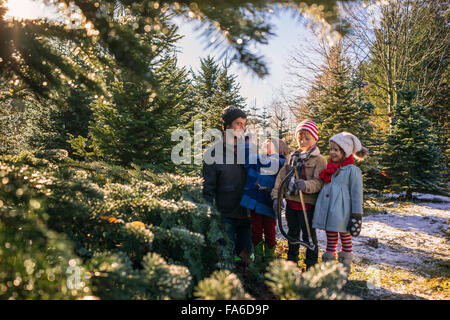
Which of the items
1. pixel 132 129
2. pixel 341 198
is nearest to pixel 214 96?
pixel 132 129

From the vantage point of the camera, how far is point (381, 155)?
10695 millimetres

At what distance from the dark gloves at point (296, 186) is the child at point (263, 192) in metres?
0.32

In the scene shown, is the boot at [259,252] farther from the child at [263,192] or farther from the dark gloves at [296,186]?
the dark gloves at [296,186]

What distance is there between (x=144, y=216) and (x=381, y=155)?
11.2 meters

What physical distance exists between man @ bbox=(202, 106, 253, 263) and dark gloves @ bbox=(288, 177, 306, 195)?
59 cm

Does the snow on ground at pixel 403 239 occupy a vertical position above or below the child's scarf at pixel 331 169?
below

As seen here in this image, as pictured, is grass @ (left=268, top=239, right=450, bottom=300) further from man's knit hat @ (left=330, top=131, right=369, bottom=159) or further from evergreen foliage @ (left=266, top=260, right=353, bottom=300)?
evergreen foliage @ (left=266, top=260, right=353, bottom=300)

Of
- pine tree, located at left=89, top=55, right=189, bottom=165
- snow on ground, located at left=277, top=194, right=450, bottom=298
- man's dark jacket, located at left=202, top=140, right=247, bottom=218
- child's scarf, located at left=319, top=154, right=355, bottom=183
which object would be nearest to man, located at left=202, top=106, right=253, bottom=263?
man's dark jacket, located at left=202, top=140, right=247, bottom=218

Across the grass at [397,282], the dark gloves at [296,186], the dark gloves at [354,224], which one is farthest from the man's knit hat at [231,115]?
the grass at [397,282]

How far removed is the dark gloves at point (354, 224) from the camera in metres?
3.03

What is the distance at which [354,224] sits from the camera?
306cm

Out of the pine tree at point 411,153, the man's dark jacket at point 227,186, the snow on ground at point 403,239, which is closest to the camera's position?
the man's dark jacket at point 227,186

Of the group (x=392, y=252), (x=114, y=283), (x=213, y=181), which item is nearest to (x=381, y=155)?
(x=392, y=252)

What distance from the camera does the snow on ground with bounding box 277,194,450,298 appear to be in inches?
166
